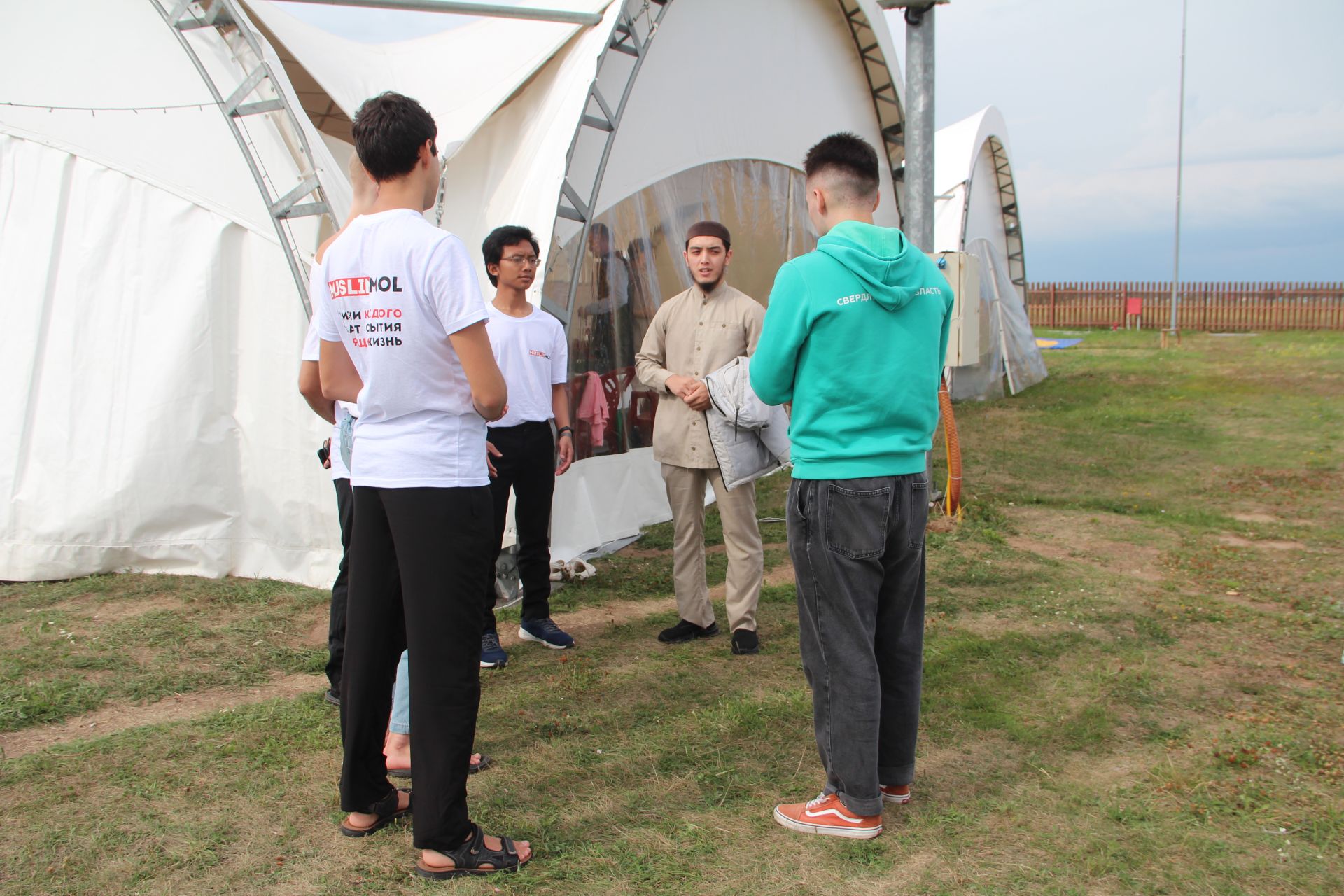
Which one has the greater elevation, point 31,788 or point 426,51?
point 426,51

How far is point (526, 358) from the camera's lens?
4527 millimetres

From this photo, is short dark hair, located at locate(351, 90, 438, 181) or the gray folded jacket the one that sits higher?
short dark hair, located at locate(351, 90, 438, 181)

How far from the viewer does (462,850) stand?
9.00 feet

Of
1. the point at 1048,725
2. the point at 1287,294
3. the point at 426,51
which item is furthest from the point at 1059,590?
the point at 1287,294

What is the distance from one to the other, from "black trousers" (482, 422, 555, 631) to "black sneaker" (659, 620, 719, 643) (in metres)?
0.60

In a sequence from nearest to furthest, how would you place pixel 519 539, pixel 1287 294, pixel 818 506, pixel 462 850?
pixel 462 850 < pixel 818 506 < pixel 519 539 < pixel 1287 294

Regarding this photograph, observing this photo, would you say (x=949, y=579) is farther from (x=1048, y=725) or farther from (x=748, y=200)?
(x=748, y=200)

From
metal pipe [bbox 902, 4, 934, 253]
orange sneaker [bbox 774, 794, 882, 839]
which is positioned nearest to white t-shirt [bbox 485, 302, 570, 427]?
orange sneaker [bbox 774, 794, 882, 839]

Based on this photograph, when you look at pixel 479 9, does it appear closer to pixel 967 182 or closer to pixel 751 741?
pixel 751 741

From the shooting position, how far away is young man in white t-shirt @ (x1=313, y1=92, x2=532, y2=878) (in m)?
2.50

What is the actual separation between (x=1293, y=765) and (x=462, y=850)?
2867 mm

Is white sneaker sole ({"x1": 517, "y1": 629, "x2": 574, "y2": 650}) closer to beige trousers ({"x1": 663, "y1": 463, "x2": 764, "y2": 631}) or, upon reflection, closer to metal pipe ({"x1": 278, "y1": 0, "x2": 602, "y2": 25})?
beige trousers ({"x1": 663, "y1": 463, "x2": 764, "y2": 631})

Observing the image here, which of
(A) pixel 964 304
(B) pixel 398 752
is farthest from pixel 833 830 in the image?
(A) pixel 964 304

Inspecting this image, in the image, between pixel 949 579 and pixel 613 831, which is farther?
pixel 949 579
